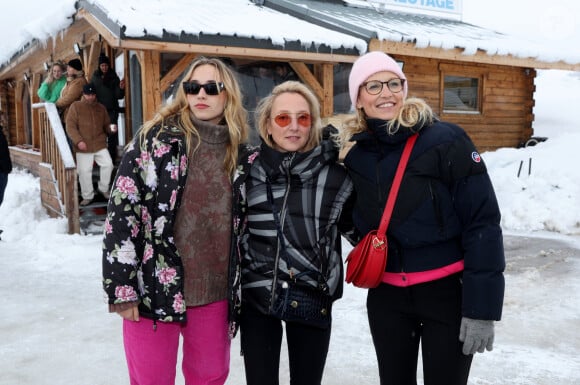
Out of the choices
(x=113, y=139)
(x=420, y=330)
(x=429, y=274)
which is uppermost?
(x=113, y=139)

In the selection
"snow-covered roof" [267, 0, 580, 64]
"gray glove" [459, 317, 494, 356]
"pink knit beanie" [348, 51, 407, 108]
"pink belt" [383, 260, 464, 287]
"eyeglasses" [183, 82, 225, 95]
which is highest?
"snow-covered roof" [267, 0, 580, 64]

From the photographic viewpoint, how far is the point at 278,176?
7.23 feet

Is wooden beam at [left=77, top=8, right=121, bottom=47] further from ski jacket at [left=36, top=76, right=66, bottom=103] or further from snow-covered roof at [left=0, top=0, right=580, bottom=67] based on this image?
ski jacket at [left=36, top=76, right=66, bottom=103]

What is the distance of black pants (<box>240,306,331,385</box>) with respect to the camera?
220 centimetres

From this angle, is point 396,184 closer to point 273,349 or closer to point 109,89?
point 273,349

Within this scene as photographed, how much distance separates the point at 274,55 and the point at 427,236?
619 cm

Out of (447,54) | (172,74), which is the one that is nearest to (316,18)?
(447,54)

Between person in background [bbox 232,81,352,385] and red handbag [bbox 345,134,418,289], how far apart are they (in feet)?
0.69

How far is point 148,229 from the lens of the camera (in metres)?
2.05

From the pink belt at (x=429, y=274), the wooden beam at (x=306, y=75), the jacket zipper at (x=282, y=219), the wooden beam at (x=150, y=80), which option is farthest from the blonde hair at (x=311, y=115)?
the wooden beam at (x=306, y=75)

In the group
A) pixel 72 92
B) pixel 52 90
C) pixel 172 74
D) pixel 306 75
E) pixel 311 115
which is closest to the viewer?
pixel 311 115

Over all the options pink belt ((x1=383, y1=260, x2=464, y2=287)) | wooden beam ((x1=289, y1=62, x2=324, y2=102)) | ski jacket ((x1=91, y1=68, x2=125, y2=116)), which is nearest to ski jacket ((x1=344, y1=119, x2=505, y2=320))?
pink belt ((x1=383, y1=260, x2=464, y2=287))

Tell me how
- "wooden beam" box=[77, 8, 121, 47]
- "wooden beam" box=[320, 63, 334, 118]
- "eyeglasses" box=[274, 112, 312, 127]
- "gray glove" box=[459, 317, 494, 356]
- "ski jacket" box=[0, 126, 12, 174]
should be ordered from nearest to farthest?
"gray glove" box=[459, 317, 494, 356] → "eyeglasses" box=[274, 112, 312, 127] → "wooden beam" box=[77, 8, 121, 47] → "ski jacket" box=[0, 126, 12, 174] → "wooden beam" box=[320, 63, 334, 118]

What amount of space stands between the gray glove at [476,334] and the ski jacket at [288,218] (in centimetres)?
59
